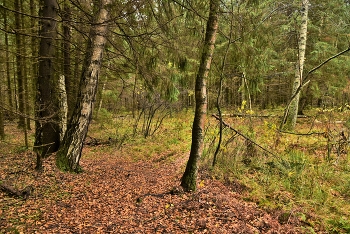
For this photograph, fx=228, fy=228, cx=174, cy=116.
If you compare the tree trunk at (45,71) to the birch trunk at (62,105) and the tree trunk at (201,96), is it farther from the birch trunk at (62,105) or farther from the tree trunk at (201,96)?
the tree trunk at (201,96)

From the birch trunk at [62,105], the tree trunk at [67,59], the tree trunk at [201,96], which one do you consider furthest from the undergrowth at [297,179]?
the tree trunk at [67,59]

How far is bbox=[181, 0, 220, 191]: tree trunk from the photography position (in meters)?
4.31

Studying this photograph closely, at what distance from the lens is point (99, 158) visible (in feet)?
25.8

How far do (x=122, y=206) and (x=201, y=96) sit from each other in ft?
8.50

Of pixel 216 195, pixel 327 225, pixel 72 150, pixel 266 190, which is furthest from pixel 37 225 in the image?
pixel 327 225

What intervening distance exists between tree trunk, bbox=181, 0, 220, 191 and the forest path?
401mm

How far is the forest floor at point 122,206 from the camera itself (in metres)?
3.56

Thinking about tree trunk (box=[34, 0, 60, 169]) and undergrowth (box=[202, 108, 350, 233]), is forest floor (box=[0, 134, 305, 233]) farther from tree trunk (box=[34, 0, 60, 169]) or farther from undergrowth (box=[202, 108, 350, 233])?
tree trunk (box=[34, 0, 60, 169])

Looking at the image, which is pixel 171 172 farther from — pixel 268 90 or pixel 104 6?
pixel 268 90

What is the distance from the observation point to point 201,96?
444 centimetres

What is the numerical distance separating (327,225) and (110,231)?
3468 millimetres

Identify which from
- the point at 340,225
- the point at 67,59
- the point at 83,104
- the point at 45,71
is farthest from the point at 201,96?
the point at 67,59

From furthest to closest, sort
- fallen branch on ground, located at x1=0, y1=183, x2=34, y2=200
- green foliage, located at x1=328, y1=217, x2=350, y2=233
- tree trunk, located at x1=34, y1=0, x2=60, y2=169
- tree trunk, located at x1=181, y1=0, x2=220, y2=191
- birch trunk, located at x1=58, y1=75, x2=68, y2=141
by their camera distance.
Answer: birch trunk, located at x1=58, y1=75, x2=68, y2=141, tree trunk, located at x1=34, y1=0, x2=60, y2=169, tree trunk, located at x1=181, y1=0, x2=220, y2=191, fallen branch on ground, located at x1=0, y1=183, x2=34, y2=200, green foliage, located at x1=328, y1=217, x2=350, y2=233

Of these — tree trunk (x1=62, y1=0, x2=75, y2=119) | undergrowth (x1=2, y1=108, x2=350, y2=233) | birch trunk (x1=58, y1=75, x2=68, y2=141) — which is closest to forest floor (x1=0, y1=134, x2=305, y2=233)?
undergrowth (x1=2, y1=108, x2=350, y2=233)
